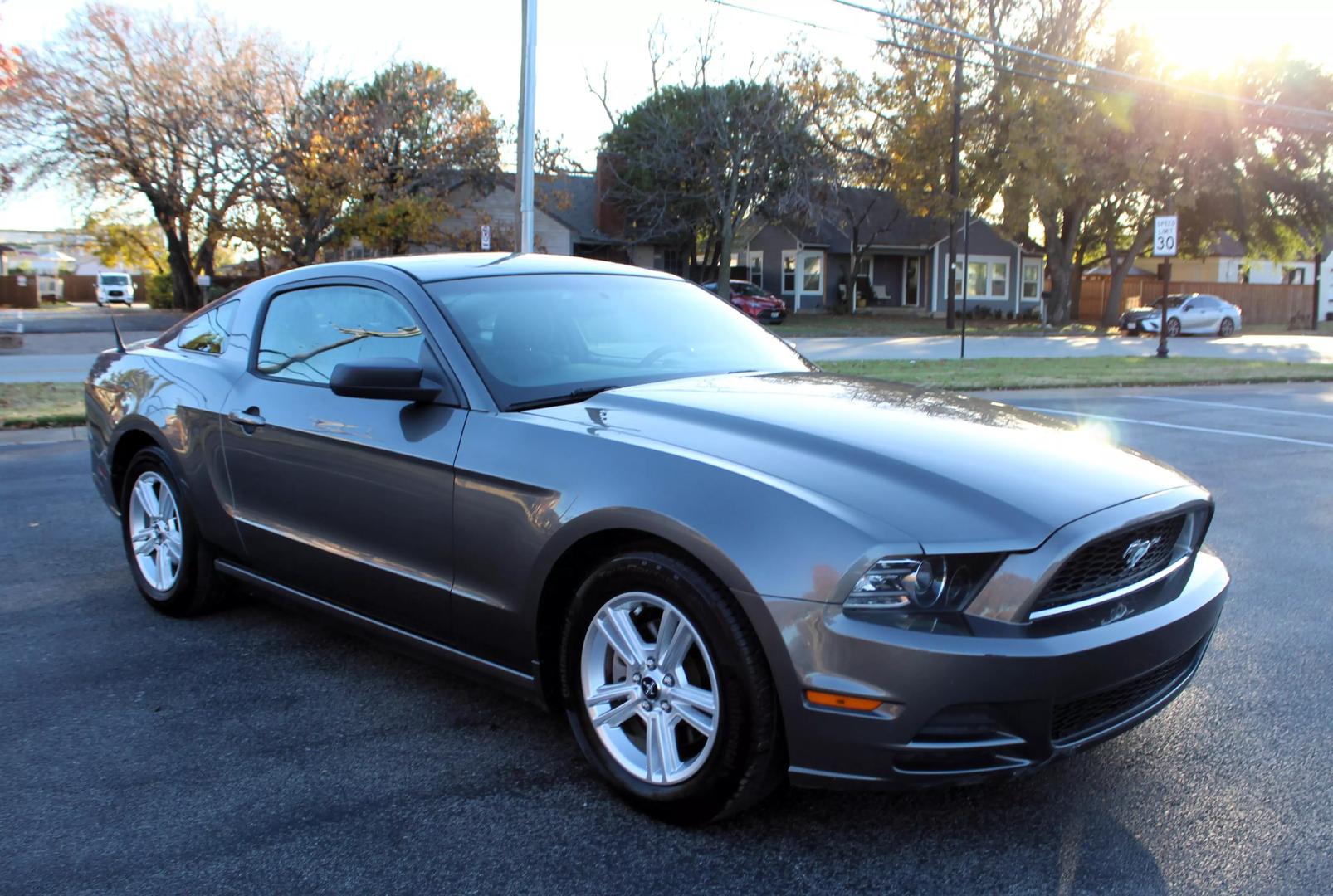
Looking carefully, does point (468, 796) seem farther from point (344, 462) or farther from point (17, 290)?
point (17, 290)

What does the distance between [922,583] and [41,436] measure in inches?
408

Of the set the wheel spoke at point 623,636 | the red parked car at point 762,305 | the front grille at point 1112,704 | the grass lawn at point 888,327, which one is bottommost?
the front grille at point 1112,704

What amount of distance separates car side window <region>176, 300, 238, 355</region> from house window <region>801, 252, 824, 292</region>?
160ft

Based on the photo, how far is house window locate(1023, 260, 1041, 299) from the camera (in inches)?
2196

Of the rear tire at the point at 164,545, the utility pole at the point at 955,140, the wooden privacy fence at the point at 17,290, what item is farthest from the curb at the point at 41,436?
the wooden privacy fence at the point at 17,290

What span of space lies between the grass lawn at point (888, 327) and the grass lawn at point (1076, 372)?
1255 centimetres

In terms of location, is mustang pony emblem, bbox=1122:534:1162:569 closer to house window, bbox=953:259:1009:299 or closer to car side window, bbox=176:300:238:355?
car side window, bbox=176:300:238:355

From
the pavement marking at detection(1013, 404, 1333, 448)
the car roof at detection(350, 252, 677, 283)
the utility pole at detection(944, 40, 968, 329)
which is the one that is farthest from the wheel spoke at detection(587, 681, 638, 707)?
the utility pole at detection(944, 40, 968, 329)

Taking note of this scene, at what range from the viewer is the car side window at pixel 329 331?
13.1ft

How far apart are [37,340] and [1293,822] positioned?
2906 cm

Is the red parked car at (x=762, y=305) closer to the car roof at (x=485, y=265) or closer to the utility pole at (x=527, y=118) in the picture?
the utility pole at (x=527, y=118)

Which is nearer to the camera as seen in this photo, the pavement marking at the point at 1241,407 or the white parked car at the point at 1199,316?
the pavement marking at the point at 1241,407

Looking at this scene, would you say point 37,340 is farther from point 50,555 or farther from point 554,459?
point 554,459

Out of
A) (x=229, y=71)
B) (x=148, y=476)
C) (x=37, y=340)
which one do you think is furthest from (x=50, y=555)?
(x=229, y=71)
